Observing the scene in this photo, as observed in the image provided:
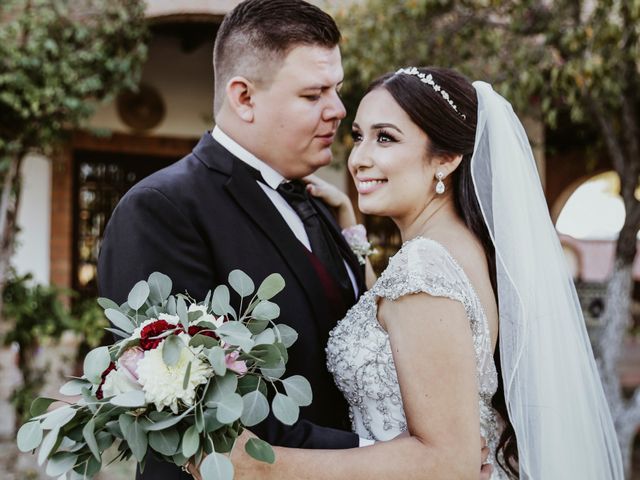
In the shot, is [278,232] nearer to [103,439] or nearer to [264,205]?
[264,205]

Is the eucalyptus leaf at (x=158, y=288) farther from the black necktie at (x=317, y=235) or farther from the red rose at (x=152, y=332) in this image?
the black necktie at (x=317, y=235)

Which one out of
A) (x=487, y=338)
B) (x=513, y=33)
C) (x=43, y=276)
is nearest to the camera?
(x=487, y=338)

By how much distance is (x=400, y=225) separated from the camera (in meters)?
2.38

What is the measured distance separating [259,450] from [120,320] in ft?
1.36

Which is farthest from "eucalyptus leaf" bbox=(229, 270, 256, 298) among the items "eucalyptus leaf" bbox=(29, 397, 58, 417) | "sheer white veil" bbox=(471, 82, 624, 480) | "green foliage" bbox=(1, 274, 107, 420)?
"green foliage" bbox=(1, 274, 107, 420)

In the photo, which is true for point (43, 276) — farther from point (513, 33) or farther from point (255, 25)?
point (255, 25)

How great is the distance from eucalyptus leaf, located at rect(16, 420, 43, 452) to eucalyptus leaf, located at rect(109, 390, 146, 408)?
197 millimetres

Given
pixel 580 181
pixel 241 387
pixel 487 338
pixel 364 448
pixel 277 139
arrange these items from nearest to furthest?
pixel 241 387 < pixel 364 448 < pixel 487 338 < pixel 277 139 < pixel 580 181

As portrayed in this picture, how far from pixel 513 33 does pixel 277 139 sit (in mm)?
3741

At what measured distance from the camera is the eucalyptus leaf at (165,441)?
162 cm

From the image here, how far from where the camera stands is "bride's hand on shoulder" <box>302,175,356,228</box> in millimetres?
2975

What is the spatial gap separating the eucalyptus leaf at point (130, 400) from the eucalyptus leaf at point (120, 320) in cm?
19

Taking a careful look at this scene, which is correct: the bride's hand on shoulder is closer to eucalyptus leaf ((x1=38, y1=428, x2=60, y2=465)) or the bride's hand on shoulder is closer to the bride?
the bride

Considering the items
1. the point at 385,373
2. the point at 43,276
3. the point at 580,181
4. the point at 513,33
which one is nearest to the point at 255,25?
the point at 385,373
